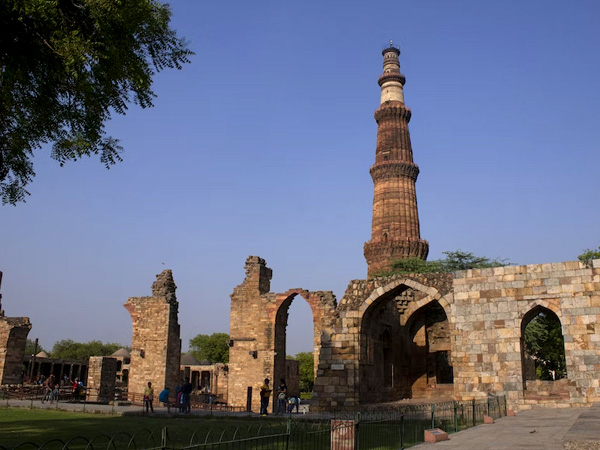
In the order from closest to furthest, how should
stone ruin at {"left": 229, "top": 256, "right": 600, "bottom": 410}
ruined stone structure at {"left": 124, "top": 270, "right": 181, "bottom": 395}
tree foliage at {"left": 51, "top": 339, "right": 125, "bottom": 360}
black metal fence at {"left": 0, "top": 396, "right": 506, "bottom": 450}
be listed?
black metal fence at {"left": 0, "top": 396, "right": 506, "bottom": 450} < stone ruin at {"left": 229, "top": 256, "right": 600, "bottom": 410} < ruined stone structure at {"left": 124, "top": 270, "right": 181, "bottom": 395} < tree foliage at {"left": 51, "top": 339, "right": 125, "bottom": 360}

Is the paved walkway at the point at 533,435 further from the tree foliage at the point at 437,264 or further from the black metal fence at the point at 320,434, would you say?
the tree foliage at the point at 437,264

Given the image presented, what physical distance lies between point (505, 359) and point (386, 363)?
6.13 meters

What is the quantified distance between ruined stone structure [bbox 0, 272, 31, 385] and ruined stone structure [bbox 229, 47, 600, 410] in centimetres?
922

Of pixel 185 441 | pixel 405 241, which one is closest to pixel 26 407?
pixel 185 441

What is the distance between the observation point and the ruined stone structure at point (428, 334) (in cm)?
1365

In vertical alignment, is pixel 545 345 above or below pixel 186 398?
above

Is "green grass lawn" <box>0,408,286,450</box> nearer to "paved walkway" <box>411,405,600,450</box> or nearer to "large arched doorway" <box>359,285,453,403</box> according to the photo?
"paved walkway" <box>411,405,600,450</box>

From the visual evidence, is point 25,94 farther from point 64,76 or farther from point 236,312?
point 236,312

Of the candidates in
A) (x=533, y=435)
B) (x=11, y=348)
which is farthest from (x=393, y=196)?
(x=533, y=435)

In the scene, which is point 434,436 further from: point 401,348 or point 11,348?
point 11,348

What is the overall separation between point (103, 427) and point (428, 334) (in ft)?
49.3

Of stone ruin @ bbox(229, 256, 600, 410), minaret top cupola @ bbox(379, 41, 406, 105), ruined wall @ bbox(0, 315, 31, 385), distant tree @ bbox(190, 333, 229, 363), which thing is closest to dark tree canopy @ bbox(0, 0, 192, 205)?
stone ruin @ bbox(229, 256, 600, 410)

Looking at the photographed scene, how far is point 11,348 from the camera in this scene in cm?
2114

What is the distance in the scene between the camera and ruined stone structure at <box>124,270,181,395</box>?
2259cm
